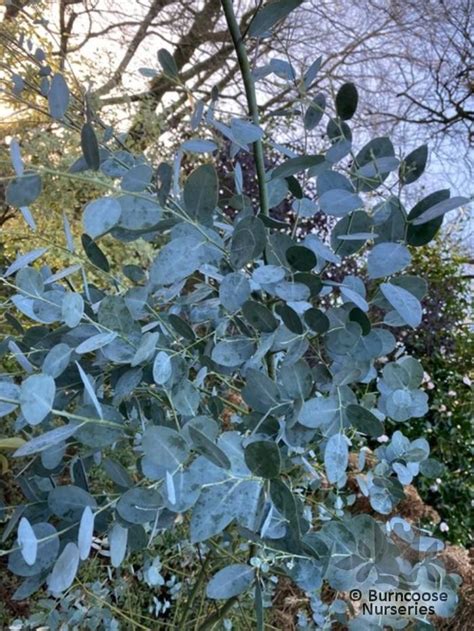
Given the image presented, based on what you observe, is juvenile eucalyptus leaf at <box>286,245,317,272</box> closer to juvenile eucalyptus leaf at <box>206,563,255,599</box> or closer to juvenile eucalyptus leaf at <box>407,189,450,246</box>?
juvenile eucalyptus leaf at <box>407,189,450,246</box>

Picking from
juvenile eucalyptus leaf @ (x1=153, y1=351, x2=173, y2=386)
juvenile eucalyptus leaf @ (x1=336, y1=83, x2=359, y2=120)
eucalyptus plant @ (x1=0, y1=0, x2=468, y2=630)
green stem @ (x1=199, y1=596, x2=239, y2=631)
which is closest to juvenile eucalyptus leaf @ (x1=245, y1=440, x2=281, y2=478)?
eucalyptus plant @ (x1=0, y1=0, x2=468, y2=630)

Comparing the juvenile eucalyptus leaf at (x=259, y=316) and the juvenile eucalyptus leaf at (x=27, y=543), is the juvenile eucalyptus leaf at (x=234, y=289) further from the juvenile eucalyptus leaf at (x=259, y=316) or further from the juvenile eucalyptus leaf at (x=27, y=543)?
the juvenile eucalyptus leaf at (x=27, y=543)

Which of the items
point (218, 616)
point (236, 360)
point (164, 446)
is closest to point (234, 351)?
point (236, 360)

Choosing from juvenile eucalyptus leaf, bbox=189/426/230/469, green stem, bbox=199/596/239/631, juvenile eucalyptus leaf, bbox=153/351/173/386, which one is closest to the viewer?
juvenile eucalyptus leaf, bbox=189/426/230/469

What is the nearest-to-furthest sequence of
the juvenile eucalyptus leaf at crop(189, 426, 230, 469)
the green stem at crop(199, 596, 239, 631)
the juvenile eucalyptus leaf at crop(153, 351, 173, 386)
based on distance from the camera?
1. the juvenile eucalyptus leaf at crop(189, 426, 230, 469)
2. the juvenile eucalyptus leaf at crop(153, 351, 173, 386)
3. the green stem at crop(199, 596, 239, 631)

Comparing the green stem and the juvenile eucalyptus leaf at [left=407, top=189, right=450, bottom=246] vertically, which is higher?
the juvenile eucalyptus leaf at [left=407, top=189, right=450, bottom=246]

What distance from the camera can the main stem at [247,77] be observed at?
0.39 meters

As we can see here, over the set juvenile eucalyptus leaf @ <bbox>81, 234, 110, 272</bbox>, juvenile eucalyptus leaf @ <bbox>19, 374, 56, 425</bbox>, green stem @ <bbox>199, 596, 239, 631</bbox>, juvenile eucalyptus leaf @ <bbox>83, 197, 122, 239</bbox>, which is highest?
juvenile eucalyptus leaf @ <bbox>83, 197, 122, 239</bbox>

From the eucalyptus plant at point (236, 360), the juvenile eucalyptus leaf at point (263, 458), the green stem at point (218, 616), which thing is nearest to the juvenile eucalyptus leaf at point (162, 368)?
the eucalyptus plant at point (236, 360)

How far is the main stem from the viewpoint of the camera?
0.39 metres

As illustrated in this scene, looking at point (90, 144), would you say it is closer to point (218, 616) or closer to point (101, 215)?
point (101, 215)

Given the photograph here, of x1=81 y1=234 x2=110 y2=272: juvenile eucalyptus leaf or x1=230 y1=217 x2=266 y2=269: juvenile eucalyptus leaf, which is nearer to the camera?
x1=230 y1=217 x2=266 y2=269: juvenile eucalyptus leaf

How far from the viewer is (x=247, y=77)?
0.40m

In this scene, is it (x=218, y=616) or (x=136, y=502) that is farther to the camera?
(x=218, y=616)
